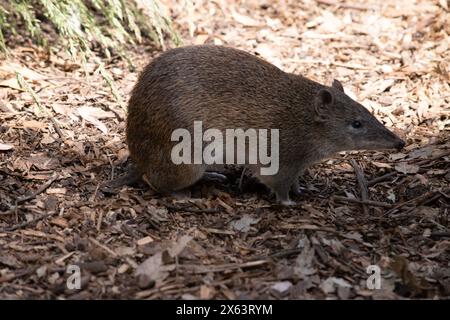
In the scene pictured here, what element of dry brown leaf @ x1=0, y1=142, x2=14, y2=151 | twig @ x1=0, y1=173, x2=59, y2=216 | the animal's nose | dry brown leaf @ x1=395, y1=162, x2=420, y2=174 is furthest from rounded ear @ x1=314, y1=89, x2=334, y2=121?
dry brown leaf @ x1=0, y1=142, x2=14, y2=151

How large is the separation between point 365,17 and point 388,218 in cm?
461

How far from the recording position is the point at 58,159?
6207 millimetres

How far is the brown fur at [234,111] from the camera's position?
5.66 metres

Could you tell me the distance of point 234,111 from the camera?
575cm

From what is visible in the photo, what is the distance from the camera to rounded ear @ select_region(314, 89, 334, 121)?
5805 millimetres

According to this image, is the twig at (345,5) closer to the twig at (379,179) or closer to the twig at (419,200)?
the twig at (379,179)

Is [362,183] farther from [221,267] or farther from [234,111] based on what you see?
[221,267]

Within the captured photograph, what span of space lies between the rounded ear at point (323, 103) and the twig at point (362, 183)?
0.73 metres

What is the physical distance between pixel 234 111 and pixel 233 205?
841 mm

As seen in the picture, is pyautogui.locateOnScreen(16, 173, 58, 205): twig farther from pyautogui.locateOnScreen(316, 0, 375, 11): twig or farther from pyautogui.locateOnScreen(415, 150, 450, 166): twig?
pyautogui.locateOnScreen(316, 0, 375, 11): twig

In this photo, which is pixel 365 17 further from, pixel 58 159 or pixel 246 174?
pixel 58 159

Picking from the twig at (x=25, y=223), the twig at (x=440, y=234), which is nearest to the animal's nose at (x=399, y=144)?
the twig at (x=440, y=234)

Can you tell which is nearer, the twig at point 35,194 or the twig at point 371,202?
the twig at point 35,194

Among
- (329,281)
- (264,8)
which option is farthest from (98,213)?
(264,8)
